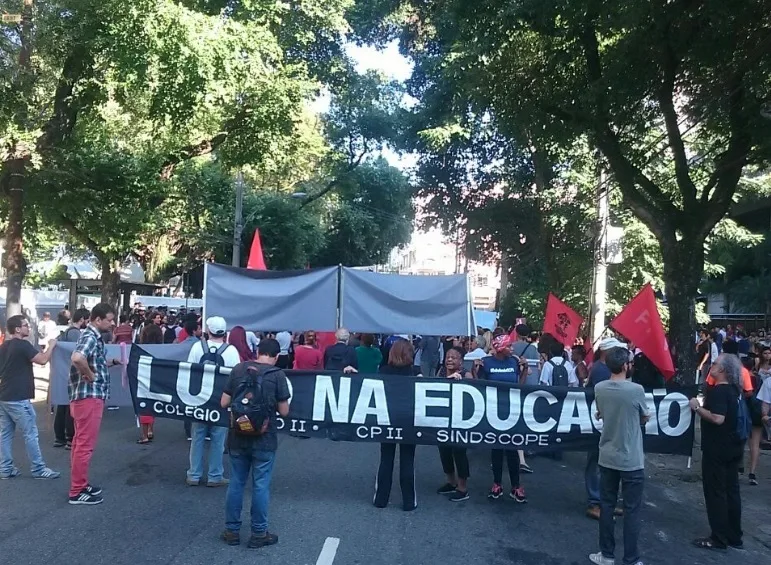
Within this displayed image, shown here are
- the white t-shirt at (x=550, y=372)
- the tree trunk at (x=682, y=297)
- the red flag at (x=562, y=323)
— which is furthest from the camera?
the red flag at (x=562, y=323)

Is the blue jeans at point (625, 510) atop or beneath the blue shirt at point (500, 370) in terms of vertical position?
beneath

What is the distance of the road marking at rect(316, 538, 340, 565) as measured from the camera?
18.4 feet

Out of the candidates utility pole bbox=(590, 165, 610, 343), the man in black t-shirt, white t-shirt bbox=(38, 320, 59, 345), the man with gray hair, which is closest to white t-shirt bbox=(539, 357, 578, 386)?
the man with gray hair

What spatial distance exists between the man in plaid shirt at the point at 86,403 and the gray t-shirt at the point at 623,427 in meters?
4.61

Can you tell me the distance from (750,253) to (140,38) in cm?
3136

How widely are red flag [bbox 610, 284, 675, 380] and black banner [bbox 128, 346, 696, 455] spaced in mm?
1300

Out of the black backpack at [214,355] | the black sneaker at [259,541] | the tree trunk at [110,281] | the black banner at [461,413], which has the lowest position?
the black sneaker at [259,541]

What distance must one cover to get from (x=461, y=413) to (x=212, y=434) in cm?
267

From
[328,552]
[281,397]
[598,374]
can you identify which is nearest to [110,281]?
[598,374]

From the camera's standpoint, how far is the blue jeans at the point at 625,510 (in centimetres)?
579

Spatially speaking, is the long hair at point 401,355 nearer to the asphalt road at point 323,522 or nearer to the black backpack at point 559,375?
the asphalt road at point 323,522

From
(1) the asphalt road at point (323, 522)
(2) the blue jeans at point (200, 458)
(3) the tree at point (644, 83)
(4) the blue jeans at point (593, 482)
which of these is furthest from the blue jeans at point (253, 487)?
(3) the tree at point (644, 83)

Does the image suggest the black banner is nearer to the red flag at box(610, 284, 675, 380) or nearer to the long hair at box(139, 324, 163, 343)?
the red flag at box(610, 284, 675, 380)

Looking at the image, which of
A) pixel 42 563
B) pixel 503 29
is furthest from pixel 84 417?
pixel 503 29
